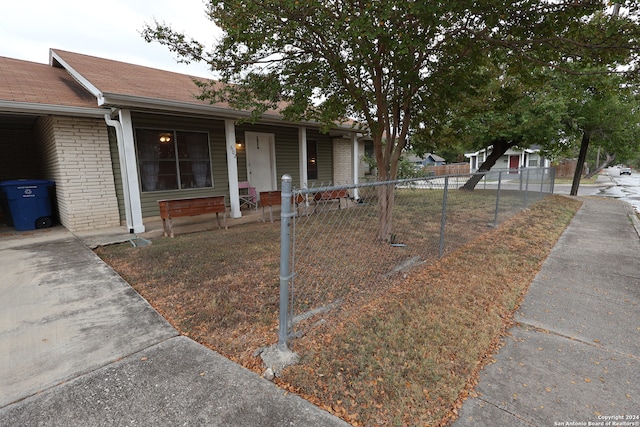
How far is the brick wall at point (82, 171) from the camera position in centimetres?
595

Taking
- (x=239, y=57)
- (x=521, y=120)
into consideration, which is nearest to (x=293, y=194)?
(x=239, y=57)

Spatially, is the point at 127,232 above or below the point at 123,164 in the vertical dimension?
below

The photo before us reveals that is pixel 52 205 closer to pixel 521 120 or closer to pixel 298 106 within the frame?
pixel 298 106

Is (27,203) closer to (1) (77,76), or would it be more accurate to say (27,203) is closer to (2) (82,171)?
(2) (82,171)

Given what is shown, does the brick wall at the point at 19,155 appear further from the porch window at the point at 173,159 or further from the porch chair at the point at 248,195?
the porch chair at the point at 248,195

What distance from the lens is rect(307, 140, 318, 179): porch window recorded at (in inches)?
416

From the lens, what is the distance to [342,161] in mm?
11641

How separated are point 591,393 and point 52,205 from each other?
368 inches

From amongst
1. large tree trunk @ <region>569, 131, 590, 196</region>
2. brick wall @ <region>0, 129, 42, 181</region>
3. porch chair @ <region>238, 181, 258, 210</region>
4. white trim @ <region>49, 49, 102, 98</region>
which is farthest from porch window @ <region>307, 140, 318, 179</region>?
large tree trunk @ <region>569, 131, 590, 196</region>

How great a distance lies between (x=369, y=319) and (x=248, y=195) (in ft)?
21.4

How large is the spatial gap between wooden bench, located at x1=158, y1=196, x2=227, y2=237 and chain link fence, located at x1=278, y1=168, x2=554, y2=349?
1916 mm

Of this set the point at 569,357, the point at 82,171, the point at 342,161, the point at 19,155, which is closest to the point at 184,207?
the point at 82,171

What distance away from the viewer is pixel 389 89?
522 cm

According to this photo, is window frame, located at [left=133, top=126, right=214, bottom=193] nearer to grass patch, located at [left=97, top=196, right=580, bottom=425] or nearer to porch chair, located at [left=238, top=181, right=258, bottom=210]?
porch chair, located at [left=238, top=181, right=258, bottom=210]
